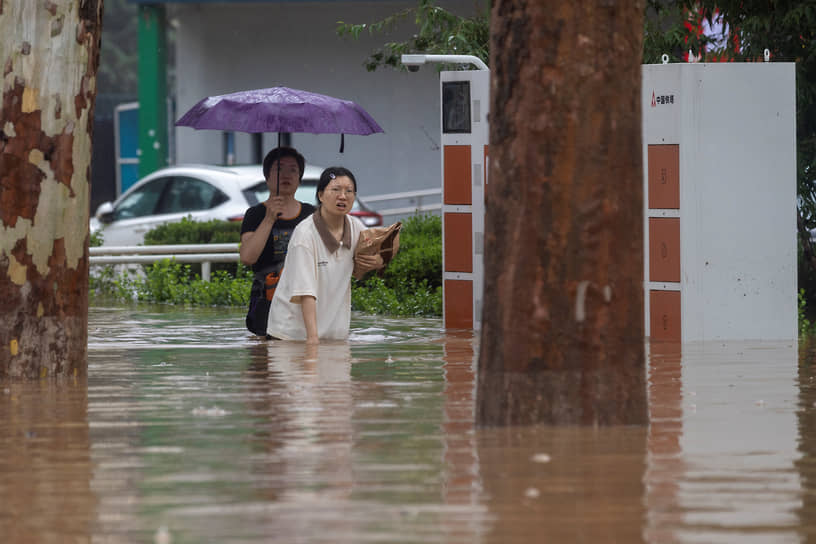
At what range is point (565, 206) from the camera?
6.76m

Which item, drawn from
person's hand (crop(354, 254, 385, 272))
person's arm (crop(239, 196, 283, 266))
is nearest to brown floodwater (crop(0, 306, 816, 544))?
person's hand (crop(354, 254, 385, 272))

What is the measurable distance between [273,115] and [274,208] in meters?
0.97

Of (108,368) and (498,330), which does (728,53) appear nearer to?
(108,368)

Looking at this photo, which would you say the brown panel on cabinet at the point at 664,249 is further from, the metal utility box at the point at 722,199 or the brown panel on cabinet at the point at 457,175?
the brown panel on cabinet at the point at 457,175

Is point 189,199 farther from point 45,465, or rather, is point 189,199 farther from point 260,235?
point 45,465

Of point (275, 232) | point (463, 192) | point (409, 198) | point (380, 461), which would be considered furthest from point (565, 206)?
point (409, 198)

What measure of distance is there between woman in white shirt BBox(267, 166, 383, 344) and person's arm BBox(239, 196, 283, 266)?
372 mm

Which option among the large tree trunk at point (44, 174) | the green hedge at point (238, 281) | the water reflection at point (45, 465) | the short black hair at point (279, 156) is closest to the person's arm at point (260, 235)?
the short black hair at point (279, 156)

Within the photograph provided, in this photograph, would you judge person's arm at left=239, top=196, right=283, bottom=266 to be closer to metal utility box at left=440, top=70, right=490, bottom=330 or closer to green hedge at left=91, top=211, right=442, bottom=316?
Result: metal utility box at left=440, top=70, right=490, bottom=330

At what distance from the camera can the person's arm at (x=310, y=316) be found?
34.9 ft

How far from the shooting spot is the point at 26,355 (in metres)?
9.09

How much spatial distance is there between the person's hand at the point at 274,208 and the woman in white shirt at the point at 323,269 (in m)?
0.38

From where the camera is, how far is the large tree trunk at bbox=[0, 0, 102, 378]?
8867 mm

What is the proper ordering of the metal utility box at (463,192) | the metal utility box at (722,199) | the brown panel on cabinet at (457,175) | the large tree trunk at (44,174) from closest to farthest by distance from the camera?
1. the large tree trunk at (44,174)
2. the metal utility box at (722,199)
3. the metal utility box at (463,192)
4. the brown panel on cabinet at (457,175)
